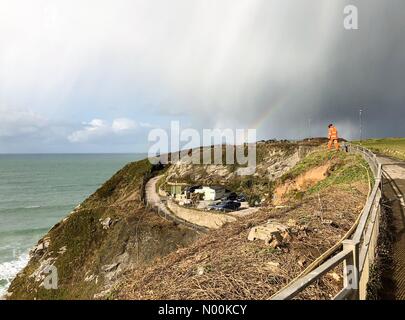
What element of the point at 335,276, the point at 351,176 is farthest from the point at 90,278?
the point at 335,276

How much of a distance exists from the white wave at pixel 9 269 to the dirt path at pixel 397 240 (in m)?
41.2

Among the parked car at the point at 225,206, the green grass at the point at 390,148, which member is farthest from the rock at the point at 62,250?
the green grass at the point at 390,148

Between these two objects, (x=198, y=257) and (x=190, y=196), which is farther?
(x=190, y=196)

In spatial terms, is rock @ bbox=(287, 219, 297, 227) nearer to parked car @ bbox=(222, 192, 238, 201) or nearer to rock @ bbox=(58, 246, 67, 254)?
rock @ bbox=(58, 246, 67, 254)

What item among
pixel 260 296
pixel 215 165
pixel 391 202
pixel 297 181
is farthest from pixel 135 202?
pixel 260 296

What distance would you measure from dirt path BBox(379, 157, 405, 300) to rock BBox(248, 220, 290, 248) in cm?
255

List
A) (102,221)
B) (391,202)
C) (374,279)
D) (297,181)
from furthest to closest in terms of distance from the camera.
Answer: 1. (102,221)
2. (297,181)
3. (391,202)
4. (374,279)

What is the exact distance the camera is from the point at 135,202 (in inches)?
2235

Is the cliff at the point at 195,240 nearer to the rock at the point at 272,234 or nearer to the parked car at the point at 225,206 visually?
the rock at the point at 272,234

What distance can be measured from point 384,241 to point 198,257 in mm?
4809

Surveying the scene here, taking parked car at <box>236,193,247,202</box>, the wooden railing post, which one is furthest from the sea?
the wooden railing post

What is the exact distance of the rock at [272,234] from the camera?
878 centimetres
